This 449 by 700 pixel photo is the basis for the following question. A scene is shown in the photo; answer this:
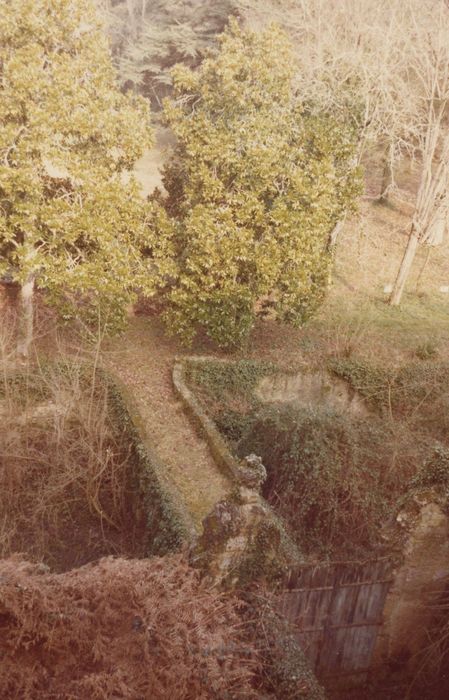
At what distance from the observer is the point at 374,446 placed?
12688 millimetres

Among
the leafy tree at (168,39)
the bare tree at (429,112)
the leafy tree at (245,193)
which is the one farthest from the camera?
the leafy tree at (168,39)

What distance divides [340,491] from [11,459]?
6.89 meters

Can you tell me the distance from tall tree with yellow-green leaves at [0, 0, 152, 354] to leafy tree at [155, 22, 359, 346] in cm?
146

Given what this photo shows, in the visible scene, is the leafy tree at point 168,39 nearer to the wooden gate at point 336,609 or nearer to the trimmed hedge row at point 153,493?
the trimmed hedge row at point 153,493

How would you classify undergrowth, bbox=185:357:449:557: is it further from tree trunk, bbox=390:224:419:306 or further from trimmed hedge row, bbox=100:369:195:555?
tree trunk, bbox=390:224:419:306

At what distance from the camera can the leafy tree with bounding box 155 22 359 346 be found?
14.5 metres

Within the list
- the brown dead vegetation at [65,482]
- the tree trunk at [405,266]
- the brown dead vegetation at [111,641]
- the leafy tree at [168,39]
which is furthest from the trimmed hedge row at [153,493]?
the leafy tree at [168,39]

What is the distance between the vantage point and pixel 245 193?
14.6 metres

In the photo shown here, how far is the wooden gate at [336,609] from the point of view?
844 centimetres

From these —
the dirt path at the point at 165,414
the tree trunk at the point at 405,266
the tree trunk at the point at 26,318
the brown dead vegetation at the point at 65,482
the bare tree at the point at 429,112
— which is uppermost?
the bare tree at the point at 429,112

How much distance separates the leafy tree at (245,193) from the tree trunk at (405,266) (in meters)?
4.95

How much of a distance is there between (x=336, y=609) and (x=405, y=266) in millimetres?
14538

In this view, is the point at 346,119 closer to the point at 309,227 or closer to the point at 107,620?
the point at 309,227

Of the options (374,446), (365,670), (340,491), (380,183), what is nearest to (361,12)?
(380,183)
